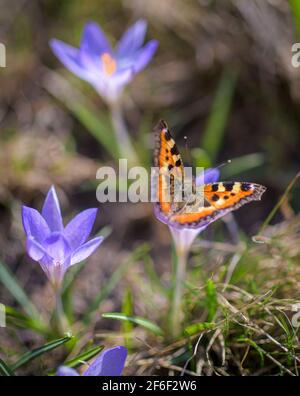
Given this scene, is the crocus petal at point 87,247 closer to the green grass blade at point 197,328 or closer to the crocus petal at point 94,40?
the green grass blade at point 197,328

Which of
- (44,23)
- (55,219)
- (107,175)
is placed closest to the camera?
(55,219)

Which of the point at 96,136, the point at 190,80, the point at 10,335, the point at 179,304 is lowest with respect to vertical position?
the point at 10,335

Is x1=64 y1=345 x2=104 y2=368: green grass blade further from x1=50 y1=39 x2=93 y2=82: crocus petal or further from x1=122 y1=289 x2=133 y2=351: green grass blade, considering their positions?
x1=50 y1=39 x2=93 y2=82: crocus petal

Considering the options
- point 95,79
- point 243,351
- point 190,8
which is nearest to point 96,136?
point 95,79

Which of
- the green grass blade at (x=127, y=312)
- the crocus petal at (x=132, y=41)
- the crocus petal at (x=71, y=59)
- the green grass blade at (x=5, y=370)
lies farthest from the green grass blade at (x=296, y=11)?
the green grass blade at (x=5, y=370)

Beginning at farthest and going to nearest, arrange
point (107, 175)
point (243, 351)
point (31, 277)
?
point (107, 175) → point (31, 277) → point (243, 351)

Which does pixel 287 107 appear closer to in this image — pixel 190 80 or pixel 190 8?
pixel 190 80

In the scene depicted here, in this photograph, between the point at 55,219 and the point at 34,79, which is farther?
the point at 34,79

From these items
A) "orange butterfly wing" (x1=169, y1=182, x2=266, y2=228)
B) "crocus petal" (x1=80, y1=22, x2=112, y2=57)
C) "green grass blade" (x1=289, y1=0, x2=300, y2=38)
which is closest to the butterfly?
"orange butterfly wing" (x1=169, y1=182, x2=266, y2=228)
